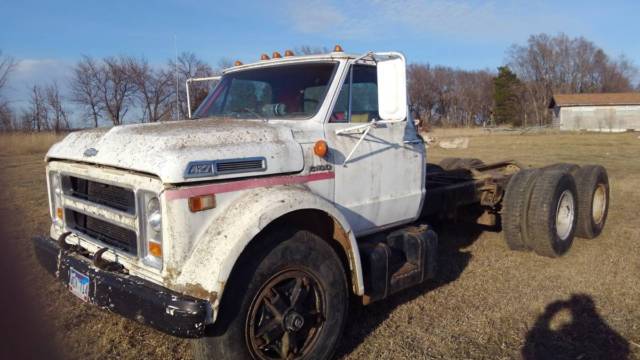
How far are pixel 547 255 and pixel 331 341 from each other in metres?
3.46

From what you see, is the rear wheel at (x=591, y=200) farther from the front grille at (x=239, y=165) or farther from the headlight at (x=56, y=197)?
the headlight at (x=56, y=197)

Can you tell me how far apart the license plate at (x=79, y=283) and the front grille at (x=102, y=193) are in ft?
1.58

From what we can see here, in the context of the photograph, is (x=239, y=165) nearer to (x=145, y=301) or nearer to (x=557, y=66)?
(x=145, y=301)

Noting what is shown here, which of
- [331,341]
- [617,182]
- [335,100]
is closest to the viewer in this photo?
[331,341]

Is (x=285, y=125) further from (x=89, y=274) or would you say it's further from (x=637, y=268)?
(x=637, y=268)

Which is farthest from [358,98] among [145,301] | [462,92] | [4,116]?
[462,92]

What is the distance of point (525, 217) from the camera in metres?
5.71

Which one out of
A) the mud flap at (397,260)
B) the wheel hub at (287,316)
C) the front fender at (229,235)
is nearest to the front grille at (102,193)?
the front fender at (229,235)

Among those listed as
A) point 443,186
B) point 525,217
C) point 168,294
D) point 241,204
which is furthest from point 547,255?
point 168,294

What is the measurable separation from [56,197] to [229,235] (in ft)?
6.09

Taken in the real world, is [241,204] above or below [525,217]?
above

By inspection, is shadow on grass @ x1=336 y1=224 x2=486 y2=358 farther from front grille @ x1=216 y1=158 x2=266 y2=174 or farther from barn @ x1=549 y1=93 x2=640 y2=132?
barn @ x1=549 y1=93 x2=640 y2=132

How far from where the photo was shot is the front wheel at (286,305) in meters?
2.92

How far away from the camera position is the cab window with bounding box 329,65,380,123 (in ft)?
13.0
